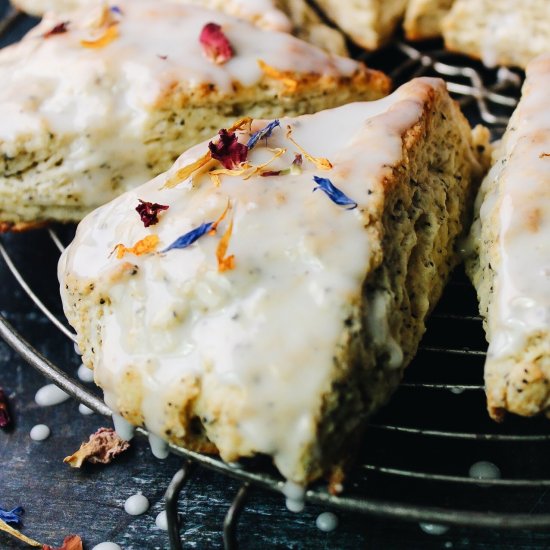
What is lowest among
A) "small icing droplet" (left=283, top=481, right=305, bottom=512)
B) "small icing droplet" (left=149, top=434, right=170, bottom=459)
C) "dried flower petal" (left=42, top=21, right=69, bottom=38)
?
"small icing droplet" (left=283, top=481, right=305, bottom=512)

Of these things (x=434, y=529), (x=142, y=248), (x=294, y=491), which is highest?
(x=142, y=248)

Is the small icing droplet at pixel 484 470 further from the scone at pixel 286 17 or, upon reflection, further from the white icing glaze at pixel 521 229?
the scone at pixel 286 17

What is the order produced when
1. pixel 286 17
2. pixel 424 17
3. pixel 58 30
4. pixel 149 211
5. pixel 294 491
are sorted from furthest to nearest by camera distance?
1. pixel 424 17
2. pixel 286 17
3. pixel 58 30
4. pixel 149 211
5. pixel 294 491

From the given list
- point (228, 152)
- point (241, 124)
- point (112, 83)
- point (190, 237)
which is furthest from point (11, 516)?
point (112, 83)

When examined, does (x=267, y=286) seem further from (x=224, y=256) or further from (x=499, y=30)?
(x=499, y=30)

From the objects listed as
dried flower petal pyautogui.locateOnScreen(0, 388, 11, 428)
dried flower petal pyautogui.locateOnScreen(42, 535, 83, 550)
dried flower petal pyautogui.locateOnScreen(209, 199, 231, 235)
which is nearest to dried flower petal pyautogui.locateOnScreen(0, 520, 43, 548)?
dried flower petal pyautogui.locateOnScreen(42, 535, 83, 550)

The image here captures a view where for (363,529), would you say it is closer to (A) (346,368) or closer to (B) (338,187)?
(A) (346,368)

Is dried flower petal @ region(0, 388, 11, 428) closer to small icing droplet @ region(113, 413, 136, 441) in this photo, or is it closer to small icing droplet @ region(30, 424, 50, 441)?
small icing droplet @ region(30, 424, 50, 441)

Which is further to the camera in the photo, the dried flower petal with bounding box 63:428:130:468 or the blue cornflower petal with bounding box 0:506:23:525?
the dried flower petal with bounding box 63:428:130:468
